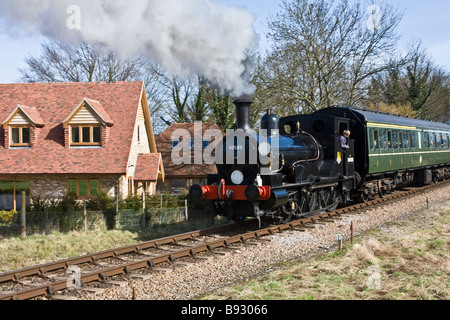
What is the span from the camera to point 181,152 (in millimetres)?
29141

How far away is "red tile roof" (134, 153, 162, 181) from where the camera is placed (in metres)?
20.6

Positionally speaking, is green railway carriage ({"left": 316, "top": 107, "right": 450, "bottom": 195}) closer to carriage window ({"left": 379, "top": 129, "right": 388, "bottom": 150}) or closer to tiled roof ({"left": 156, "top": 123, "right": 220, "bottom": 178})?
carriage window ({"left": 379, "top": 129, "right": 388, "bottom": 150})

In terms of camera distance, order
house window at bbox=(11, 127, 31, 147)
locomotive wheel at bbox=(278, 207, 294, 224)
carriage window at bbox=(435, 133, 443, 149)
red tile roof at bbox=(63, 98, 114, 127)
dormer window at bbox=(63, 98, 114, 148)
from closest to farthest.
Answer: locomotive wheel at bbox=(278, 207, 294, 224) → red tile roof at bbox=(63, 98, 114, 127) → dormer window at bbox=(63, 98, 114, 148) → house window at bbox=(11, 127, 31, 147) → carriage window at bbox=(435, 133, 443, 149)

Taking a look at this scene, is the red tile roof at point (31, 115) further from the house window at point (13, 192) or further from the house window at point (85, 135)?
the house window at point (13, 192)

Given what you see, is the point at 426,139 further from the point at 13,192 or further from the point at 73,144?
the point at 13,192

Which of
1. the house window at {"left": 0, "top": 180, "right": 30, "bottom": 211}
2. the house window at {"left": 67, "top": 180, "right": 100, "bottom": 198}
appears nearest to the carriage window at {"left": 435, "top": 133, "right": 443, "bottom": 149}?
the house window at {"left": 67, "top": 180, "right": 100, "bottom": 198}

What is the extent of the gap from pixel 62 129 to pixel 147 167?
4323 millimetres

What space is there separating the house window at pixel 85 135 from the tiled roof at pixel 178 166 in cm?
688

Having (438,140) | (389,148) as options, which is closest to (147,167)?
(389,148)

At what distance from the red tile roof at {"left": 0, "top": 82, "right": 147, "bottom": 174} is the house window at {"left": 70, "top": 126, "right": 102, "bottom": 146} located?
38 cm
